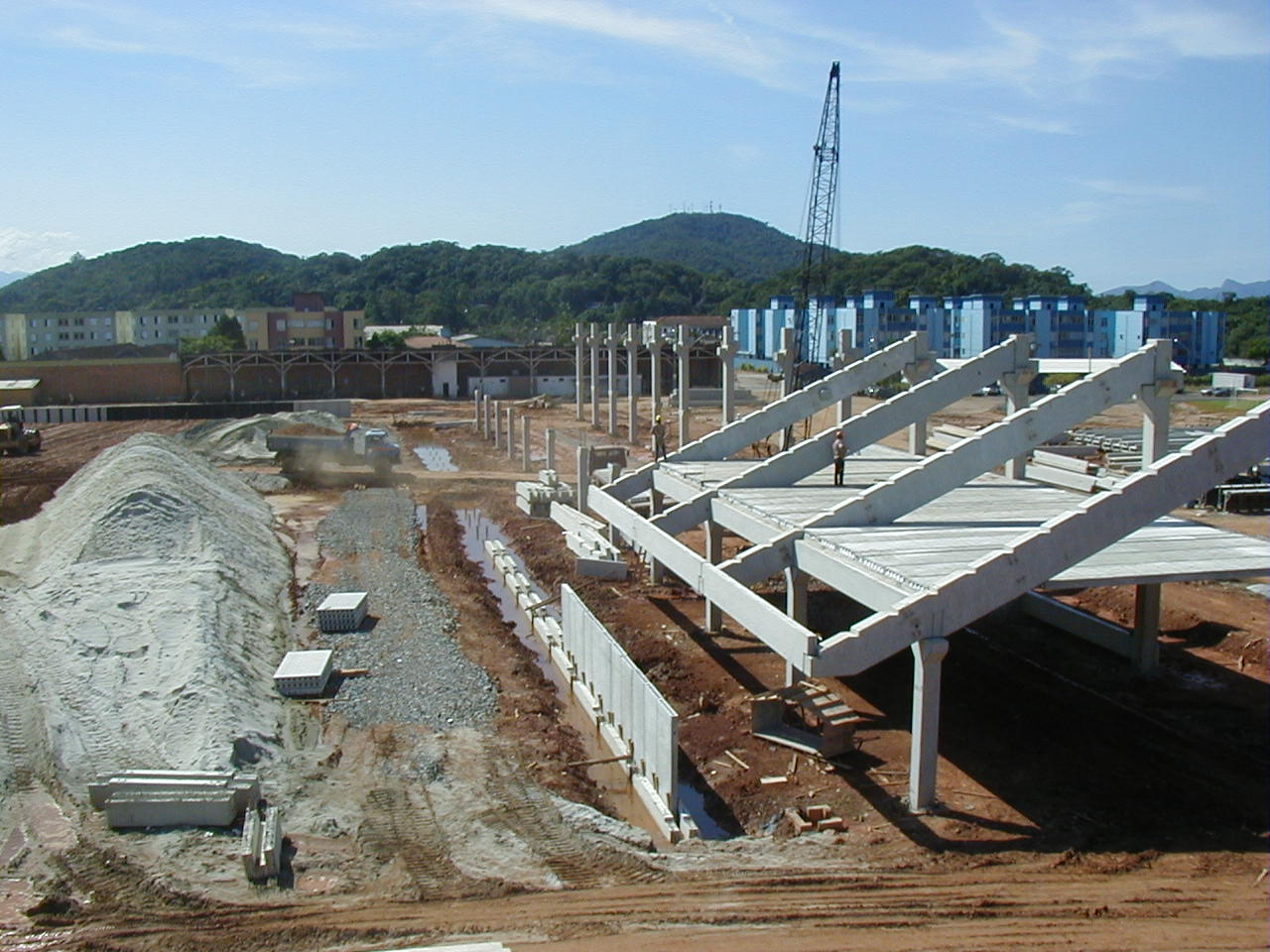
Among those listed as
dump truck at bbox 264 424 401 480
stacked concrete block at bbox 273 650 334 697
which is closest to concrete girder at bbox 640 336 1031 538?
stacked concrete block at bbox 273 650 334 697

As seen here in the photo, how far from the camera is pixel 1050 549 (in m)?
11.3

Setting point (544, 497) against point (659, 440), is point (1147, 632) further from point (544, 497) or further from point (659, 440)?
point (544, 497)

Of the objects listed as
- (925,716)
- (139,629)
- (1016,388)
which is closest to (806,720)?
(925,716)

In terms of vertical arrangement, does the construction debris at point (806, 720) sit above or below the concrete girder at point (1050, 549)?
below

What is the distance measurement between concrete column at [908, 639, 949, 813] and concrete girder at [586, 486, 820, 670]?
41.5 inches

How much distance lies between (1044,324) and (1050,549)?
74590 millimetres

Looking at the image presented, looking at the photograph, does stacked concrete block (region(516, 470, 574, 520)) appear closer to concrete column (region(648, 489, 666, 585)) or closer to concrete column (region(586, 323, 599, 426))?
concrete column (region(648, 489, 666, 585))

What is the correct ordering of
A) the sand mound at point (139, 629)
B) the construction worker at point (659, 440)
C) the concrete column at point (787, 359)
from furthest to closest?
1. the construction worker at point (659, 440)
2. the concrete column at point (787, 359)
3. the sand mound at point (139, 629)

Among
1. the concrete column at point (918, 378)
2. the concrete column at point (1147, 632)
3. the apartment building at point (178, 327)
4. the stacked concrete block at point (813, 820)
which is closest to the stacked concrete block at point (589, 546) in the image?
the concrete column at point (918, 378)

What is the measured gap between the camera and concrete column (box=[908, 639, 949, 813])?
1070 cm

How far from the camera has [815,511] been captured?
1594 cm

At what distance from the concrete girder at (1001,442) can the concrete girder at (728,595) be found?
1542mm

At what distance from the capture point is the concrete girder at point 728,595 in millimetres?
10859

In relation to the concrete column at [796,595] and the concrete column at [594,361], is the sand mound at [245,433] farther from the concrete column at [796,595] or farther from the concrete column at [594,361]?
the concrete column at [796,595]
